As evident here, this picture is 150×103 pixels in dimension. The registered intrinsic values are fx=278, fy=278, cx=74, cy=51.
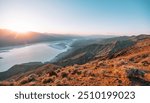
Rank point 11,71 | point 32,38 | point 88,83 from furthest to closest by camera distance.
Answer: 1. point 32,38
2. point 11,71
3. point 88,83

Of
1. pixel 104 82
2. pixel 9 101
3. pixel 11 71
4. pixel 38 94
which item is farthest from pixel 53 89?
pixel 11 71

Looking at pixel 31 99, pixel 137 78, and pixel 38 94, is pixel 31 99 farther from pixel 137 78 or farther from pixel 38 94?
pixel 137 78

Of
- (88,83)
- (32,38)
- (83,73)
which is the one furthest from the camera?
(32,38)

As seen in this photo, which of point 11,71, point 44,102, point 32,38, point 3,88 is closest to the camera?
point 44,102

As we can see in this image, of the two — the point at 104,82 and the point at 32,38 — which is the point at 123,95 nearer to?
the point at 104,82

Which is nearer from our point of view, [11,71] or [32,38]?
[11,71]

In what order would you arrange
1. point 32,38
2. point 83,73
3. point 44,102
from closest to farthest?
point 44,102
point 83,73
point 32,38

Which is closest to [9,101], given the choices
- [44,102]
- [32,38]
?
[44,102]

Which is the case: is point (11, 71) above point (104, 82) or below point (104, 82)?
below

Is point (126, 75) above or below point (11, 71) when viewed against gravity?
above
